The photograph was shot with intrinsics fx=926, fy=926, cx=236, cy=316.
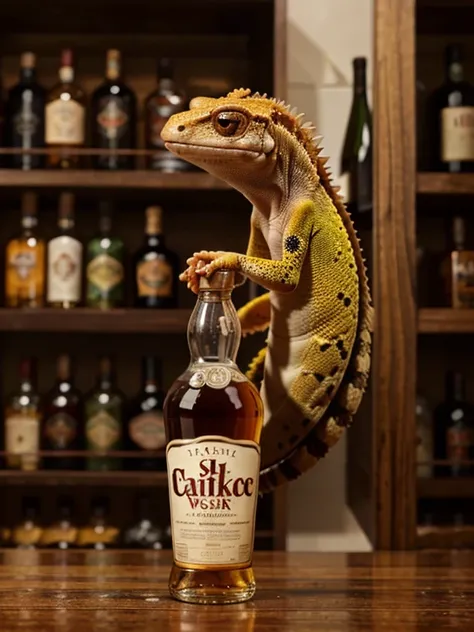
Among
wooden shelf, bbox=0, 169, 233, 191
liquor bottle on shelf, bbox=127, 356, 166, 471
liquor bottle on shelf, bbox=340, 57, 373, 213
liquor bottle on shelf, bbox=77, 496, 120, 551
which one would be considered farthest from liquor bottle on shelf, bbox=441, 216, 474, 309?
liquor bottle on shelf, bbox=77, 496, 120, 551

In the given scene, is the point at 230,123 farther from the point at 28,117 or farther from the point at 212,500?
the point at 28,117

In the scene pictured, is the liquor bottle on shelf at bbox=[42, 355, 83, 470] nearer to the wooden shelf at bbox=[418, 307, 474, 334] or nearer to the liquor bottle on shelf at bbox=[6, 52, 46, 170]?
the liquor bottle on shelf at bbox=[6, 52, 46, 170]

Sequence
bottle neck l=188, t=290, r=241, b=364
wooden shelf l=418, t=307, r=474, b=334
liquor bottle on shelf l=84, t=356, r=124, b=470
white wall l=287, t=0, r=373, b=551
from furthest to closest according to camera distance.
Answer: white wall l=287, t=0, r=373, b=551, liquor bottle on shelf l=84, t=356, r=124, b=470, wooden shelf l=418, t=307, r=474, b=334, bottle neck l=188, t=290, r=241, b=364

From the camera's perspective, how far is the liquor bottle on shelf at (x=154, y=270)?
2053 millimetres

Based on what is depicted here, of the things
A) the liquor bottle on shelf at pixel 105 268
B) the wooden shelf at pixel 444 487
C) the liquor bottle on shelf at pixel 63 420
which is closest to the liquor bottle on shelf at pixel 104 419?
the liquor bottle on shelf at pixel 63 420

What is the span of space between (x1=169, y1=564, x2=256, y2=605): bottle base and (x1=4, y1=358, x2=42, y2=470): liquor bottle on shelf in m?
1.35

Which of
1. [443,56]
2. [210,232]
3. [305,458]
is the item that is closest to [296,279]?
[305,458]

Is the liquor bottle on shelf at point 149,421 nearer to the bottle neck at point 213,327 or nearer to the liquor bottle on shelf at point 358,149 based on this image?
the liquor bottle on shelf at point 358,149

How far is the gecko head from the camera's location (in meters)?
0.76

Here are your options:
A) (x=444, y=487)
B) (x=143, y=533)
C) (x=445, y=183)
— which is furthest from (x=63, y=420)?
(x=445, y=183)

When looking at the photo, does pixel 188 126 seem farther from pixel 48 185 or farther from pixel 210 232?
pixel 210 232

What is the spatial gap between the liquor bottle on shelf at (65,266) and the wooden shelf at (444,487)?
0.85m

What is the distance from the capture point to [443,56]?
7.33 feet

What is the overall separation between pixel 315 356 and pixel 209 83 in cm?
160
